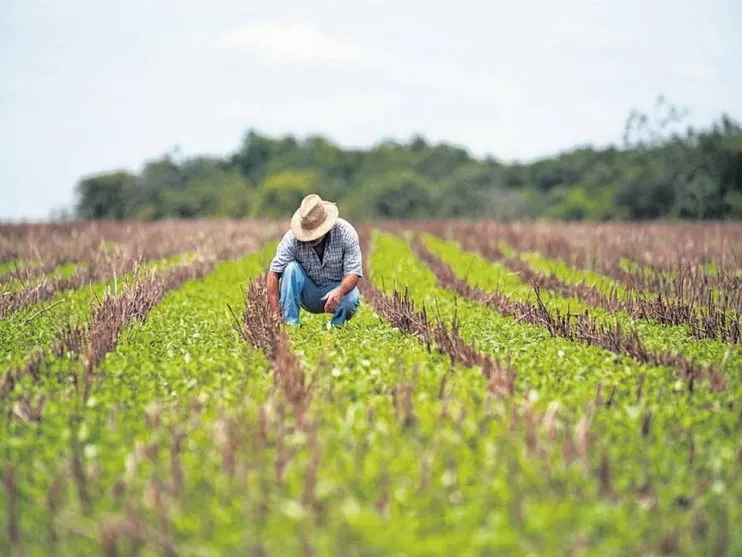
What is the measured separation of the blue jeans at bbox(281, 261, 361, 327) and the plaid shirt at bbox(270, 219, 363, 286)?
0.07 meters

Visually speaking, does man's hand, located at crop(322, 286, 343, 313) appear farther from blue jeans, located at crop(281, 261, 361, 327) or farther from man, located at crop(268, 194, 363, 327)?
blue jeans, located at crop(281, 261, 361, 327)

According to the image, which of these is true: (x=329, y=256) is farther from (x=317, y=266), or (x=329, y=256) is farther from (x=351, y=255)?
(x=351, y=255)

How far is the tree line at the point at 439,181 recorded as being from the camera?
49375 mm

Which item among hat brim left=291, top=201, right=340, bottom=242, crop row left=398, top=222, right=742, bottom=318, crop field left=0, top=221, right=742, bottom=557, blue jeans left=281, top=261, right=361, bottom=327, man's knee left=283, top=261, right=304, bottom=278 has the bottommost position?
crop row left=398, top=222, right=742, bottom=318

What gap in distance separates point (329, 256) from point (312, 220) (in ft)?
1.81

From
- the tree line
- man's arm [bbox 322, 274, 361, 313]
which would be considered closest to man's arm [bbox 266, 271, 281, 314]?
man's arm [bbox 322, 274, 361, 313]

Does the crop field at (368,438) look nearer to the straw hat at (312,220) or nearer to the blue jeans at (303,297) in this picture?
the blue jeans at (303,297)

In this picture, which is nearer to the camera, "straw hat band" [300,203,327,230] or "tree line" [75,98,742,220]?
"straw hat band" [300,203,327,230]

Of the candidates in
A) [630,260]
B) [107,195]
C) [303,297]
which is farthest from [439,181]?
[303,297]

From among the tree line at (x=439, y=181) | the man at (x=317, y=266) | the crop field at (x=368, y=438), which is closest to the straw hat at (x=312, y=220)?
the man at (x=317, y=266)

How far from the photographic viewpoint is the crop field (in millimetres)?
3271

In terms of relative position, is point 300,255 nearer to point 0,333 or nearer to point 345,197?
point 0,333

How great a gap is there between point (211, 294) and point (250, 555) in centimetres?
806

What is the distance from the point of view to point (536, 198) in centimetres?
7600
